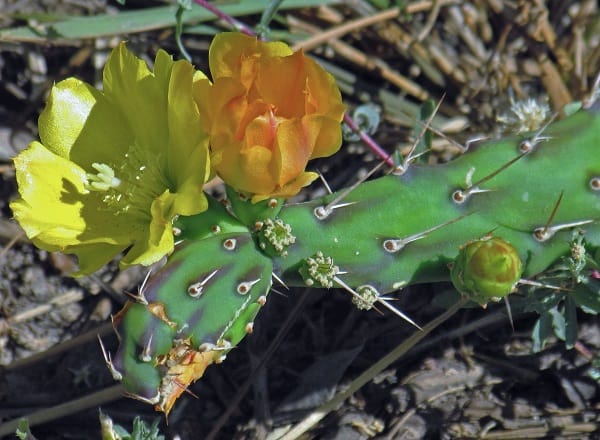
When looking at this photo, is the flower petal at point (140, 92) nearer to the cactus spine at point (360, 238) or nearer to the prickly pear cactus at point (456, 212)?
the cactus spine at point (360, 238)

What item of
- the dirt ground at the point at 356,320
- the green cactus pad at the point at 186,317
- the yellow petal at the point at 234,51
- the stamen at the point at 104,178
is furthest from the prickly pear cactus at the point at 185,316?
the dirt ground at the point at 356,320

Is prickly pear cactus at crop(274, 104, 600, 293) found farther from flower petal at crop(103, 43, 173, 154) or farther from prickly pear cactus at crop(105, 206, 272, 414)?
flower petal at crop(103, 43, 173, 154)

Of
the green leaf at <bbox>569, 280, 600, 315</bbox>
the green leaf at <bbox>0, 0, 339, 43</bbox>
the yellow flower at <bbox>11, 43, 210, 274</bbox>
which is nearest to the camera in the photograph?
the yellow flower at <bbox>11, 43, 210, 274</bbox>


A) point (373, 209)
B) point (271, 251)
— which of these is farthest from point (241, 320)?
point (373, 209)

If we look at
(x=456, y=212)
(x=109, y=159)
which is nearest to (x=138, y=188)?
(x=109, y=159)

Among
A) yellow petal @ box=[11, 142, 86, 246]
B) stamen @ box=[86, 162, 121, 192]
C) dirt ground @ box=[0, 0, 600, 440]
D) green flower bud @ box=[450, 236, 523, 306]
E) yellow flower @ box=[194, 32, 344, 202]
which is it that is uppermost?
yellow flower @ box=[194, 32, 344, 202]

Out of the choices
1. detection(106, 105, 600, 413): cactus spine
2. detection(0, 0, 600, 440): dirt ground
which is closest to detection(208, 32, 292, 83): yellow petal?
detection(106, 105, 600, 413): cactus spine

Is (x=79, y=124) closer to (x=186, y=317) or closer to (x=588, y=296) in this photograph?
(x=186, y=317)
